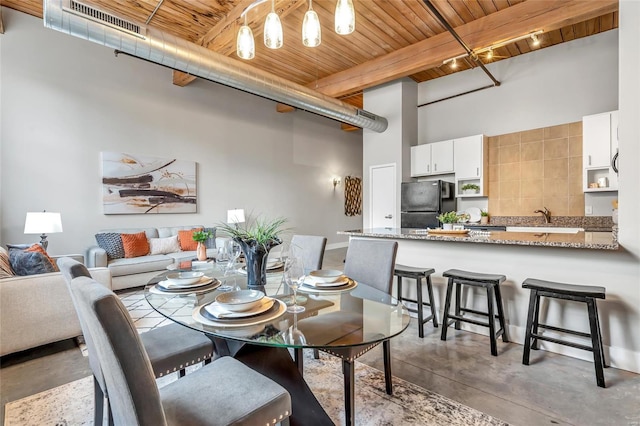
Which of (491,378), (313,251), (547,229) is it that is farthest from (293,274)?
(547,229)

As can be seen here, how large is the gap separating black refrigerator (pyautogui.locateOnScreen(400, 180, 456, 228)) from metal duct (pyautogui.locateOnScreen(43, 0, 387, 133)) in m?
1.94

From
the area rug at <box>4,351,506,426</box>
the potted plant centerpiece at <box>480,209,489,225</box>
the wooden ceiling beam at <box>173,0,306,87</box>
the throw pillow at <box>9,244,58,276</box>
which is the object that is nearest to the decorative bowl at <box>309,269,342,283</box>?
the area rug at <box>4,351,506,426</box>

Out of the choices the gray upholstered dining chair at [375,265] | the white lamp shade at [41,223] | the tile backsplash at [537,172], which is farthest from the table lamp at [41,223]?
the tile backsplash at [537,172]

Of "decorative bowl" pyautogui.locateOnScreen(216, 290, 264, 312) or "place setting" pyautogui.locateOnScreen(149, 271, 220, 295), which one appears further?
"place setting" pyautogui.locateOnScreen(149, 271, 220, 295)

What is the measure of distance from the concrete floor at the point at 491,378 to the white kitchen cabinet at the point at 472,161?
314 centimetres

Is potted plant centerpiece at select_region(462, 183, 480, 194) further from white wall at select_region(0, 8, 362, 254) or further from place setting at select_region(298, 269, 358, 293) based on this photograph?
place setting at select_region(298, 269, 358, 293)

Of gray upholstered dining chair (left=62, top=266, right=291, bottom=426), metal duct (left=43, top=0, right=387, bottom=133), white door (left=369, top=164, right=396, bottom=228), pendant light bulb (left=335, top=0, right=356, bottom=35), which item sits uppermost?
metal duct (left=43, top=0, right=387, bottom=133)

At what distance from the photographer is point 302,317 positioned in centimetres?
138

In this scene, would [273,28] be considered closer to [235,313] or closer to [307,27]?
[307,27]

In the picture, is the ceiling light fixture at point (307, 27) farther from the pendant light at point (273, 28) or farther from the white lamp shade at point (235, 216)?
the white lamp shade at point (235, 216)

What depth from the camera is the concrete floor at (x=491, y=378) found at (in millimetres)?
1752

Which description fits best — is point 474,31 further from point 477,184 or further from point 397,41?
point 477,184

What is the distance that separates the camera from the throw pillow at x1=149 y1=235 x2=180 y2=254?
15.1ft

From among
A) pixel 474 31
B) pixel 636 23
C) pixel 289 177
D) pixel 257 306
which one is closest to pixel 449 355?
pixel 257 306
